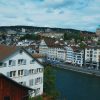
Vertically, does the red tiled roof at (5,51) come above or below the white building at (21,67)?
above

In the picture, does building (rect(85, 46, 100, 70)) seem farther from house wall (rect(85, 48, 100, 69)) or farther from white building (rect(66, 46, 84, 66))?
white building (rect(66, 46, 84, 66))

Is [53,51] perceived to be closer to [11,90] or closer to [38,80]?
[38,80]

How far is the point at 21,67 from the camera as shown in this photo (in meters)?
23.4

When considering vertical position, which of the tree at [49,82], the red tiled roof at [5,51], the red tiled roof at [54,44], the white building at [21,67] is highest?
the red tiled roof at [54,44]

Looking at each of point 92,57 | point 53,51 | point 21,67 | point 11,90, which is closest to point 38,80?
point 21,67

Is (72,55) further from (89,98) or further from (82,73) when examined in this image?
(89,98)

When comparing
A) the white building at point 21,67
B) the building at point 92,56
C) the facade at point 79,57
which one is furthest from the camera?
the facade at point 79,57

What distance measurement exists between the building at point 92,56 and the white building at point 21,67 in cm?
4612

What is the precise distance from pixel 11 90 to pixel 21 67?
1646cm

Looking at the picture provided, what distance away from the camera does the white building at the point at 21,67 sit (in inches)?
882

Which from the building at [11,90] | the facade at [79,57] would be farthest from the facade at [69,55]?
the building at [11,90]

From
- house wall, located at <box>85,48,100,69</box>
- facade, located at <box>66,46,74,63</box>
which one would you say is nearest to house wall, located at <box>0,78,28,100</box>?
house wall, located at <box>85,48,100,69</box>

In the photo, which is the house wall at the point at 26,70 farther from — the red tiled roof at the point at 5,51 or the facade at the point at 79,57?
the facade at the point at 79,57

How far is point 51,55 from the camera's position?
84.4 metres
